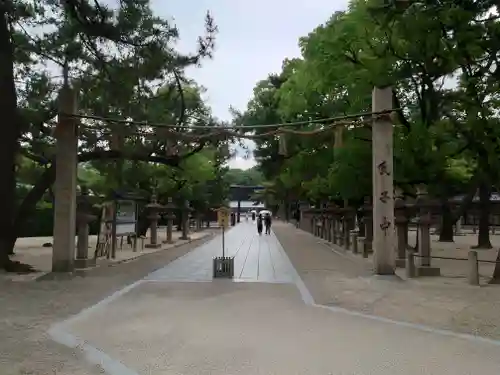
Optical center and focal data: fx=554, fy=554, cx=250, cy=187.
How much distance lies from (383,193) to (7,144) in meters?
10.2

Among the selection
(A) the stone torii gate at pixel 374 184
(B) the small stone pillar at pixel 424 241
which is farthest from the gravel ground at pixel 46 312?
(B) the small stone pillar at pixel 424 241

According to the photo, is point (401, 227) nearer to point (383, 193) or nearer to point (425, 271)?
point (425, 271)

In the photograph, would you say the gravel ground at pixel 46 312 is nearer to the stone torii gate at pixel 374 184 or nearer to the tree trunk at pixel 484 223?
the stone torii gate at pixel 374 184

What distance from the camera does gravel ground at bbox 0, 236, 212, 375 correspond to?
6094 millimetres

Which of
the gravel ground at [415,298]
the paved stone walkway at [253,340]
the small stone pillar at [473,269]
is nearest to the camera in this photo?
the paved stone walkway at [253,340]

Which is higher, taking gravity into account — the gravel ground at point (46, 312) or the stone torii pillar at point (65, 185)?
the stone torii pillar at point (65, 185)

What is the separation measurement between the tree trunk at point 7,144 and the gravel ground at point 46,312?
2.52 metres

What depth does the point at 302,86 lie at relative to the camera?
22.2 meters

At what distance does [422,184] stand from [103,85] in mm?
12205

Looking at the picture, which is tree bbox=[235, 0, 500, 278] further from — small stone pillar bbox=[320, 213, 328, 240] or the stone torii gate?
small stone pillar bbox=[320, 213, 328, 240]

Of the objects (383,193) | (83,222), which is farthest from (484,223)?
(83,222)

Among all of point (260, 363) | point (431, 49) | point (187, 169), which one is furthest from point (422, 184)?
point (260, 363)

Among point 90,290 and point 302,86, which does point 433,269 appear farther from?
point 302,86

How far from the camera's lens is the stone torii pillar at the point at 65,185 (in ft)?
46.4
